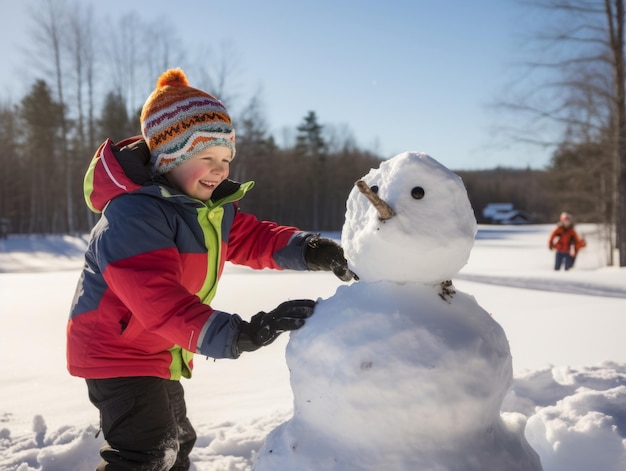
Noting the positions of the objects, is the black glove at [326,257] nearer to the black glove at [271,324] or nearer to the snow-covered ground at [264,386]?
the black glove at [271,324]

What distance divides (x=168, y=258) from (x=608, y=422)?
1.85 meters

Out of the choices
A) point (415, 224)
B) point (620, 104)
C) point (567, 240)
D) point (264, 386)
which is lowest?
point (264, 386)

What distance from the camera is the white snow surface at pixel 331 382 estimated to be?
1346 mm

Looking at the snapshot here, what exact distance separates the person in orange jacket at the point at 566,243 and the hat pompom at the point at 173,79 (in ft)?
36.7

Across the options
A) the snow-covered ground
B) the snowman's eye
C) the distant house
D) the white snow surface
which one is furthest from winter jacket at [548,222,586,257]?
the distant house

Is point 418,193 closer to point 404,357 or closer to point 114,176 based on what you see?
point 404,357

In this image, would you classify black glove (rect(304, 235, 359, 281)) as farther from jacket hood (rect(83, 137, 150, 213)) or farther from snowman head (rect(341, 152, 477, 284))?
jacket hood (rect(83, 137, 150, 213))

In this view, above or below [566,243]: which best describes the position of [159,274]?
above

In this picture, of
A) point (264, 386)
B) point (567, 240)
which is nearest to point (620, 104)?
point (567, 240)

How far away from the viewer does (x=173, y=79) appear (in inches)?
79.3

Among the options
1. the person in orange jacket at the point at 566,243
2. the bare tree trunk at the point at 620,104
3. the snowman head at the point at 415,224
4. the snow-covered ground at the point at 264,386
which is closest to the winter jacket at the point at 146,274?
the snowman head at the point at 415,224

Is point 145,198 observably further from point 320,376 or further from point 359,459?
point 359,459

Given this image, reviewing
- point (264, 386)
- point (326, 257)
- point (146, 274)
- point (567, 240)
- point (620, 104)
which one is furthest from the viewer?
point (567, 240)

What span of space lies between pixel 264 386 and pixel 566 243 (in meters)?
10.2
